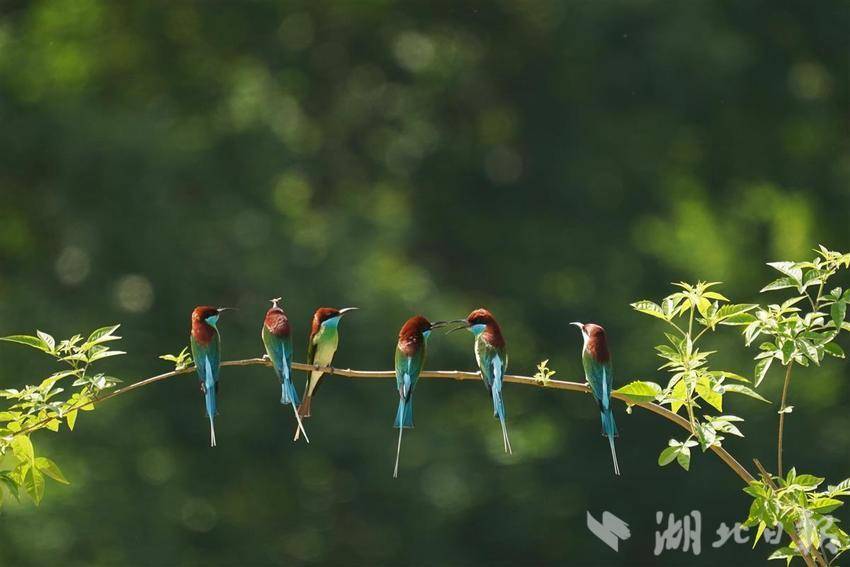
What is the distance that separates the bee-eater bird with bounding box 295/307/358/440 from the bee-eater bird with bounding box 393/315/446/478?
247 millimetres

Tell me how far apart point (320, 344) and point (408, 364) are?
0.47 m

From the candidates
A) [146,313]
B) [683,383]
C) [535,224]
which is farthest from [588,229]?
[683,383]

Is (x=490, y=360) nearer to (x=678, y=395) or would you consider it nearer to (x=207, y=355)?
(x=678, y=395)

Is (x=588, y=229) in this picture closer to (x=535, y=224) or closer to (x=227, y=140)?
(x=535, y=224)

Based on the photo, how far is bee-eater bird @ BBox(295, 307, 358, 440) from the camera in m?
2.49

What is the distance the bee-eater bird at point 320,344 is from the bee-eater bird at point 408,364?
0.81 ft

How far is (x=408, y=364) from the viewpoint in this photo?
7.22 feet

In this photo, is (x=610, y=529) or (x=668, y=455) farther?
(x=610, y=529)

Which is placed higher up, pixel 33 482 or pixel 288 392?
pixel 288 392

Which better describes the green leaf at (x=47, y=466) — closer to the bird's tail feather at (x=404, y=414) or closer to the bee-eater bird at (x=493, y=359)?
the bird's tail feather at (x=404, y=414)

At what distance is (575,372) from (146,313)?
10.3 ft

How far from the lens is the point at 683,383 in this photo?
2.20m

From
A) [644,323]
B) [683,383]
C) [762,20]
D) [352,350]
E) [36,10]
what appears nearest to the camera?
[683,383]

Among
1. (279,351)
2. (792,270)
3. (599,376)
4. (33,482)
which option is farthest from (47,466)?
(792,270)
